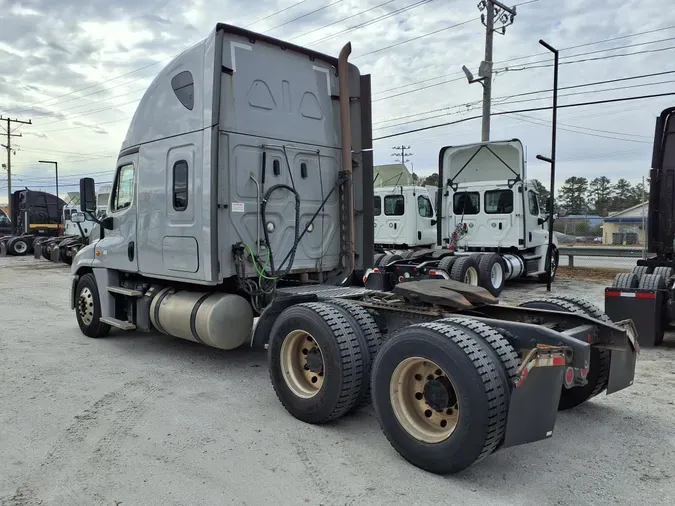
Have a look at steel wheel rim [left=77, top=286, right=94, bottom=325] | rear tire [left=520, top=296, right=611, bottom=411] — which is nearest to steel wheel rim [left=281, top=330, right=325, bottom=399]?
rear tire [left=520, top=296, right=611, bottom=411]

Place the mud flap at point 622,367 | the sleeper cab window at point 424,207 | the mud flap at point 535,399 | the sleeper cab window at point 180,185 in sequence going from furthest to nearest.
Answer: the sleeper cab window at point 424,207 < the sleeper cab window at point 180,185 < the mud flap at point 622,367 < the mud flap at point 535,399

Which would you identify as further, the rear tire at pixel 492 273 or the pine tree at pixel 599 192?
the pine tree at pixel 599 192

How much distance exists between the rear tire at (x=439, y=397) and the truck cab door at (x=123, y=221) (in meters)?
4.31

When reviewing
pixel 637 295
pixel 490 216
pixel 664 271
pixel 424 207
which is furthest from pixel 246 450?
pixel 424 207

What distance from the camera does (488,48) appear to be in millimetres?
20266

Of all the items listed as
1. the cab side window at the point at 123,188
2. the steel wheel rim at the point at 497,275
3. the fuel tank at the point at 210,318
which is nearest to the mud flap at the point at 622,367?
the fuel tank at the point at 210,318

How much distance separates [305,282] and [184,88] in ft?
8.55

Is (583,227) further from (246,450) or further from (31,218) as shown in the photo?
(246,450)

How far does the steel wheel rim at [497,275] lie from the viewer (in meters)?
12.0

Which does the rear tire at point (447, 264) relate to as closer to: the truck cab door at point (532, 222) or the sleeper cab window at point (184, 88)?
the truck cab door at point (532, 222)

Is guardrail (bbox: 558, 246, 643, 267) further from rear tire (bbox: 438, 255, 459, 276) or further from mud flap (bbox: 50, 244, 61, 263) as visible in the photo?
mud flap (bbox: 50, 244, 61, 263)

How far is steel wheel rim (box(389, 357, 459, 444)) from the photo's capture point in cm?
356

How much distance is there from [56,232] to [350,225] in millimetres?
26647

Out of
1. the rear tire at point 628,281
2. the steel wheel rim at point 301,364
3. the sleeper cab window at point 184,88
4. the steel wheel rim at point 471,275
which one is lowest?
the steel wheel rim at point 301,364
